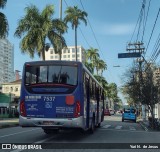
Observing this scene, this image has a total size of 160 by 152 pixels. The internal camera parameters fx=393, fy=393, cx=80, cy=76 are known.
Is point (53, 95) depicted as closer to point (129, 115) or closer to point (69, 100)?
point (69, 100)

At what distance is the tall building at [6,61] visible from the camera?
167875 mm

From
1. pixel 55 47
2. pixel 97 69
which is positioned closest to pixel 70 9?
pixel 55 47

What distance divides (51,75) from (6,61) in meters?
166

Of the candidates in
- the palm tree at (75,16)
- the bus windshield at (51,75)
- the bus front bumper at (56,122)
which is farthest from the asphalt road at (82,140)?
the palm tree at (75,16)

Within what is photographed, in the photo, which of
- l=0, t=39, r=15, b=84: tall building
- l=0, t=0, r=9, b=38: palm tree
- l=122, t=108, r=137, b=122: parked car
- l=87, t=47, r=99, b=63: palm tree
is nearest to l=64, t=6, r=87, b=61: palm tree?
l=122, t=108, r=137, b=122: parked car

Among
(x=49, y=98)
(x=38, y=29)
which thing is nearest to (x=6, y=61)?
(x=38, y=29)

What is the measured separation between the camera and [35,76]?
17484 mm

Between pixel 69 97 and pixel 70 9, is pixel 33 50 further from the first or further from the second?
pixel 69 97

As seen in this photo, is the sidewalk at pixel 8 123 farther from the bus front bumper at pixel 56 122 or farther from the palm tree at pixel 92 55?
the palm tree at pixel 92 55

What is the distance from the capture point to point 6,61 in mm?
180125

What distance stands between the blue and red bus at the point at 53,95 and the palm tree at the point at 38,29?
1063 inches

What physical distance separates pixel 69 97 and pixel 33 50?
1132 inches

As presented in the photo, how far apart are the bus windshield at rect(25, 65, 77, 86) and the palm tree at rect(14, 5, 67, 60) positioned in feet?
88.3

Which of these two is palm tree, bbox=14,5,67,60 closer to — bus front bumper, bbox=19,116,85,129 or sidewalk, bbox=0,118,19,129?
sidewalk, bbox=0,118,19,129
